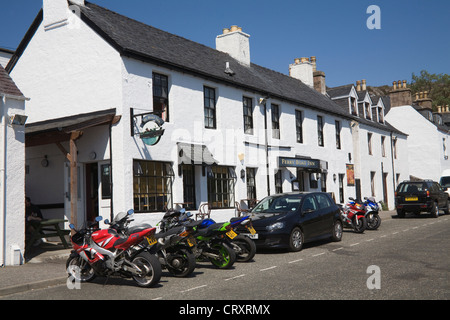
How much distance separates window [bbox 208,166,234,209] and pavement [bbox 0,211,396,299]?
6007 millimetres

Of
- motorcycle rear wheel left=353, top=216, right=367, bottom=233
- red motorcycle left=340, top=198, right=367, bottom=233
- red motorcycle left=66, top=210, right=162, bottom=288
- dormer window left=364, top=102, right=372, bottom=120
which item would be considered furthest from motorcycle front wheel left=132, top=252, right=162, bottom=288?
dormer window left=364, top=102, right=372, bottom=120

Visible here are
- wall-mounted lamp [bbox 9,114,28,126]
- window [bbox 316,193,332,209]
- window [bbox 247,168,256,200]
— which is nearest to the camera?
wall-mounted lamp [bbox 9,114,28,126]

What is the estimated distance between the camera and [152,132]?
44.4ft

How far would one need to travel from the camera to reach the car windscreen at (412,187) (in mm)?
22775

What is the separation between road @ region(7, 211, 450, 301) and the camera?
6898 mm

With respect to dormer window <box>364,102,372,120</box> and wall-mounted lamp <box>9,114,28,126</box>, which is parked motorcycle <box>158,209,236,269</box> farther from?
dormer window <box>364,102,372,120</box>

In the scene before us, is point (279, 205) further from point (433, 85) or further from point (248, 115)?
point (433, 85)

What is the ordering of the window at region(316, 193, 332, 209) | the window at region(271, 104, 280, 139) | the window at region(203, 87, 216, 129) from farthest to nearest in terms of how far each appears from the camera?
1. the window at region(271, 104, 280, 139)
2. the window at region(203, 87, 216, 129)
3. the window at region(316, 193, 332, 209)

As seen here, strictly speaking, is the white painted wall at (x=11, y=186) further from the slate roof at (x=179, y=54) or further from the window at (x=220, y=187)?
the window at (x=220, y=187)

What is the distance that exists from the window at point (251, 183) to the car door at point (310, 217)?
625cm

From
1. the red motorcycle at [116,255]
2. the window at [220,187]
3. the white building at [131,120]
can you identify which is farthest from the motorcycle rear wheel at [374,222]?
the red motorcycle at [116,255]

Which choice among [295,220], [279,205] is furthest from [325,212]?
[295,220]
